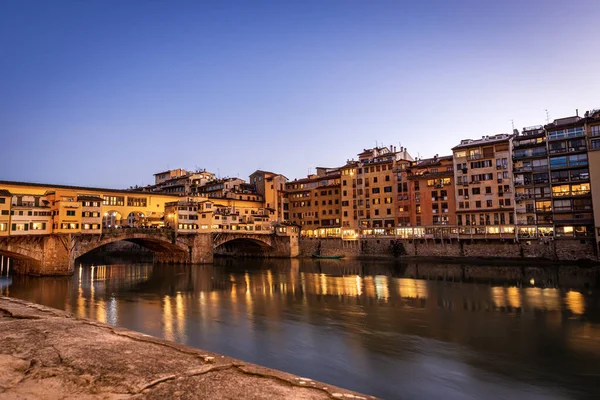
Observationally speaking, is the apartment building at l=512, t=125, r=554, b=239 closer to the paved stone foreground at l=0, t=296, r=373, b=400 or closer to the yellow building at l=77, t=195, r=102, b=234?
the paved stone foreground at l=0, t=296, r=373, b=400

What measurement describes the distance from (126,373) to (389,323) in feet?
60.3

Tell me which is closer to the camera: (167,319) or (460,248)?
(167,319)

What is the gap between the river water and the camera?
1596 cm

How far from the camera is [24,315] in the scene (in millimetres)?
19375

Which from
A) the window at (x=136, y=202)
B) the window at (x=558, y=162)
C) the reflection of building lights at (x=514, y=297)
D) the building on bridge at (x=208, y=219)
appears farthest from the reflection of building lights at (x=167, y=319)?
the window at (x=558, y=162)

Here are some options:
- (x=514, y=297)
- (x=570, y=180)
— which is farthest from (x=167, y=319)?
(x=570, y=180)

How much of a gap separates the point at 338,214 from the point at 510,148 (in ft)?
124

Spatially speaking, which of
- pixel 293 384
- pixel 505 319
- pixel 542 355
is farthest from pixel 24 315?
pixel 505 319

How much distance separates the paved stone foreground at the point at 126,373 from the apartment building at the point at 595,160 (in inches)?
2522

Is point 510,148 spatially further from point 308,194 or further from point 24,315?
point 24,315

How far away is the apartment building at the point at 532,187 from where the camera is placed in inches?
2477

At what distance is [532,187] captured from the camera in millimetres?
64750

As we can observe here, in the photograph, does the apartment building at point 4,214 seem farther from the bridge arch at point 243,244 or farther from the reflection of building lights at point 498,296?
the reflection of building lights at point 498,296

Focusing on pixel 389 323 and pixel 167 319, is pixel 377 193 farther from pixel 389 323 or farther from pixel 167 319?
pixel 167 319
